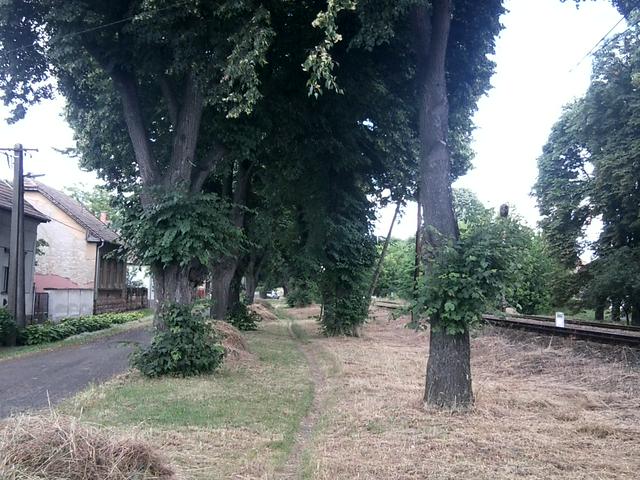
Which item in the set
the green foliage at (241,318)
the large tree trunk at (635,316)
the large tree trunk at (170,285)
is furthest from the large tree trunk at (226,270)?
the large tree trunk at (635,316)

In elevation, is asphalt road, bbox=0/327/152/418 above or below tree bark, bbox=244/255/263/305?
below

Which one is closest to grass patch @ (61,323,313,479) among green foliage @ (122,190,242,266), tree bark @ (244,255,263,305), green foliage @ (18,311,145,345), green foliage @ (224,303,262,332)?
green foliage @ (122,190,242,266)

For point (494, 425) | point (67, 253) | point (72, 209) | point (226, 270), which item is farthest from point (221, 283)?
point (72, 209)

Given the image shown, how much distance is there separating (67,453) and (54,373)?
9747 mm

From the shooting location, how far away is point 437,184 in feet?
30.4

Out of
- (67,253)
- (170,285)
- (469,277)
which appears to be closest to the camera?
(469,277)

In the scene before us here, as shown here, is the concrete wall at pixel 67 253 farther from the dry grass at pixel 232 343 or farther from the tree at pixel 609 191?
the tree at pixel 609 191

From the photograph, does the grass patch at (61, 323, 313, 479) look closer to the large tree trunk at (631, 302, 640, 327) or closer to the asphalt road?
the asphalt road

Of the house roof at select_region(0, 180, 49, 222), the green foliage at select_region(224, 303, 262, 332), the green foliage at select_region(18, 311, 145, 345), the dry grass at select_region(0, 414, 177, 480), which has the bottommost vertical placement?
the green foliage at select_region(18, 311, 145, 345)

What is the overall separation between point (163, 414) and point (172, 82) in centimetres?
778

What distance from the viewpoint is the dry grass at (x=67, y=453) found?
4430 millimetres

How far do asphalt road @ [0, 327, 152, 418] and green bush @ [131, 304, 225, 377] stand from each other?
73 centimetres

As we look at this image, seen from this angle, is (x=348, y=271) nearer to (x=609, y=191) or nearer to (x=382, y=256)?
(x=382, y=256)

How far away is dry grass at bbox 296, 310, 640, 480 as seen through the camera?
5.84 meters
